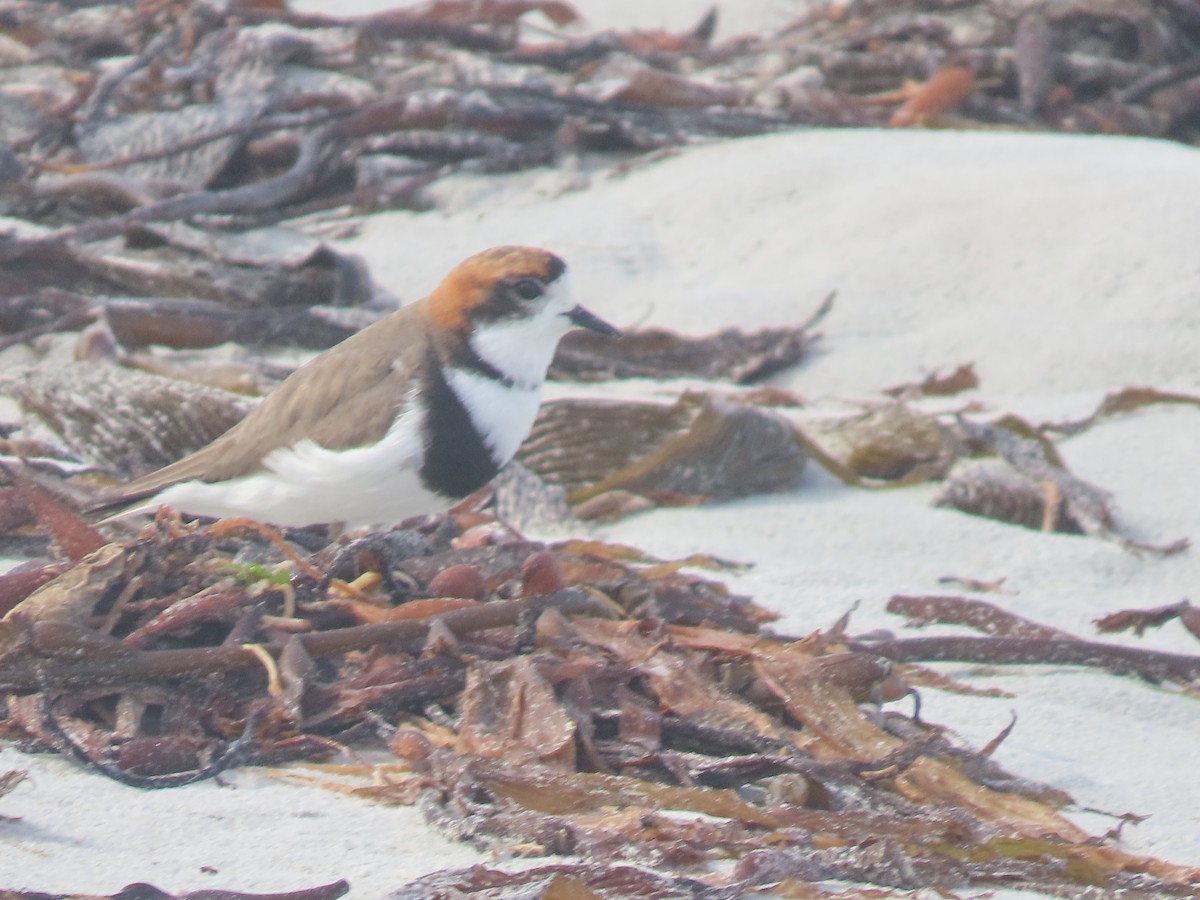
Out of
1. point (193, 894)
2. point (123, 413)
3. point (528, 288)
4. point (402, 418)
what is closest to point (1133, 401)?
point (528, 288)

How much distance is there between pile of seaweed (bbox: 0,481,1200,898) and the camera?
2.00m

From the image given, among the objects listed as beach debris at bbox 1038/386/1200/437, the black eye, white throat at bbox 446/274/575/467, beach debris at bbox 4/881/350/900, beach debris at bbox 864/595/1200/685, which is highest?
the black eye

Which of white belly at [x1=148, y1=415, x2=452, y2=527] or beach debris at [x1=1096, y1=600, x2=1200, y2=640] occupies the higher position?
white belly at [x1=148, y1=415, x2=452, y2=527]

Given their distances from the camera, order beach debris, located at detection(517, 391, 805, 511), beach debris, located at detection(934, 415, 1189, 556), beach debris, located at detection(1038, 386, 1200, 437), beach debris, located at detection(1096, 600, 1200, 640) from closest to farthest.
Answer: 1. beach debris, located at detection(1096, 600, 1200, 640)
2. beach debris, located at detection(934, 415, 1189, 556)
3. beach debris, located at detection(517, 391, 805, 511)
4. beach debris, located at detection(1038, 386, 1200, 437)

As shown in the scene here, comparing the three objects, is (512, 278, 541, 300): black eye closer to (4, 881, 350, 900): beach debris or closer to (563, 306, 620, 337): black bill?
(563, 306, 620, 337): black bill

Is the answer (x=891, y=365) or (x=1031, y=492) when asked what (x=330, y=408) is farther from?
(x=891, y=365)

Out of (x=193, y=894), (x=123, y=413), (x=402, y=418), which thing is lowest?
(x=123, y=413)

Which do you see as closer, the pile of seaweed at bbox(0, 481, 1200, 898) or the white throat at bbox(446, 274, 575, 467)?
the pile of seaweed at bbox(0, 481, 1200, 898)

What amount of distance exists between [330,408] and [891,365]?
2308 mm

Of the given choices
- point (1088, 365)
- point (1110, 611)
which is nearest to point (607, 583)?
point (1110, 611)

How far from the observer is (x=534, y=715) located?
2275 mm

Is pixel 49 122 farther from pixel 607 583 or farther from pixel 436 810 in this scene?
pixel 436 810

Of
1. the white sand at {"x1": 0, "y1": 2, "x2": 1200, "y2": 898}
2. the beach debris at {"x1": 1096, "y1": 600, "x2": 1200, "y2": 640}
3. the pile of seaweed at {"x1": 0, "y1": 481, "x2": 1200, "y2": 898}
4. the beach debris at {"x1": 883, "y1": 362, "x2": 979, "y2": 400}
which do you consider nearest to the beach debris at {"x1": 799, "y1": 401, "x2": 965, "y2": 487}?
the white sand at {"x1": 0, "y1": 2, "x2": 1200, "y2": 898}

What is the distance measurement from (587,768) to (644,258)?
334 centimetres
